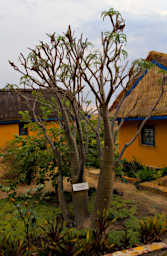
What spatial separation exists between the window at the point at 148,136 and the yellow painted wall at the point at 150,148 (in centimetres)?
22

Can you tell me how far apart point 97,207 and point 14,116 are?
48.6ft

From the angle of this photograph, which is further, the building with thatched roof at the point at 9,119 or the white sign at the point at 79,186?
the building with thatched roof at the point at 9,119

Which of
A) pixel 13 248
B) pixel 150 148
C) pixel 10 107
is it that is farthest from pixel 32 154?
pixel 10 107

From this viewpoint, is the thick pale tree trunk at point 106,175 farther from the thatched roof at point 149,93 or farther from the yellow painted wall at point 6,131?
the yellow painted wall at point 6,131

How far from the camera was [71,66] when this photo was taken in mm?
5535

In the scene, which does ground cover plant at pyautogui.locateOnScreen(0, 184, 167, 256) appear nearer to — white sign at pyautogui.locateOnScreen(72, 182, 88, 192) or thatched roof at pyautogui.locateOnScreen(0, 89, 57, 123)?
white sign at pyautogui.locateOnScreen(72, 182, 88, 192)

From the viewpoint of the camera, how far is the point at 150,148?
1066cm

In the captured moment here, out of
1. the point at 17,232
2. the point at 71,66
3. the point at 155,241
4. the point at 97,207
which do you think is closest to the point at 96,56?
the point at 71,66

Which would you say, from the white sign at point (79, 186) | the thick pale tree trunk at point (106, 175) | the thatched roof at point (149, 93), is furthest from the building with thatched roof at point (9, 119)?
the thick pale tree trunk at point (106, 175)

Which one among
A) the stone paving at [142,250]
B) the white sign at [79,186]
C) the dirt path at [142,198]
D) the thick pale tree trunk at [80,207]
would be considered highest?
the white sign at [79,186]

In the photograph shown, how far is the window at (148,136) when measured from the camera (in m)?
10.8

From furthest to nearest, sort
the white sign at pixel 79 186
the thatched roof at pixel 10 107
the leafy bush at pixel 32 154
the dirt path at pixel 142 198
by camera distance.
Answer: the thatched roof at pixel 10 107
the leafy bush at pixel 32 154
the dirt path at pixel 142 198
the white sign at pixel 79 186

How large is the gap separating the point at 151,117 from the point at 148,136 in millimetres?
1501

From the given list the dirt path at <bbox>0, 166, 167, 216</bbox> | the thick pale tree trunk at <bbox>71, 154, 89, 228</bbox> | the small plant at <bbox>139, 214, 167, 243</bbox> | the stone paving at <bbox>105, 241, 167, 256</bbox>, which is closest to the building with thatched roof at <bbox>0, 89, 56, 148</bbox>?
the dirt path at <bbox>0, 166, 167, 216</bbox>
